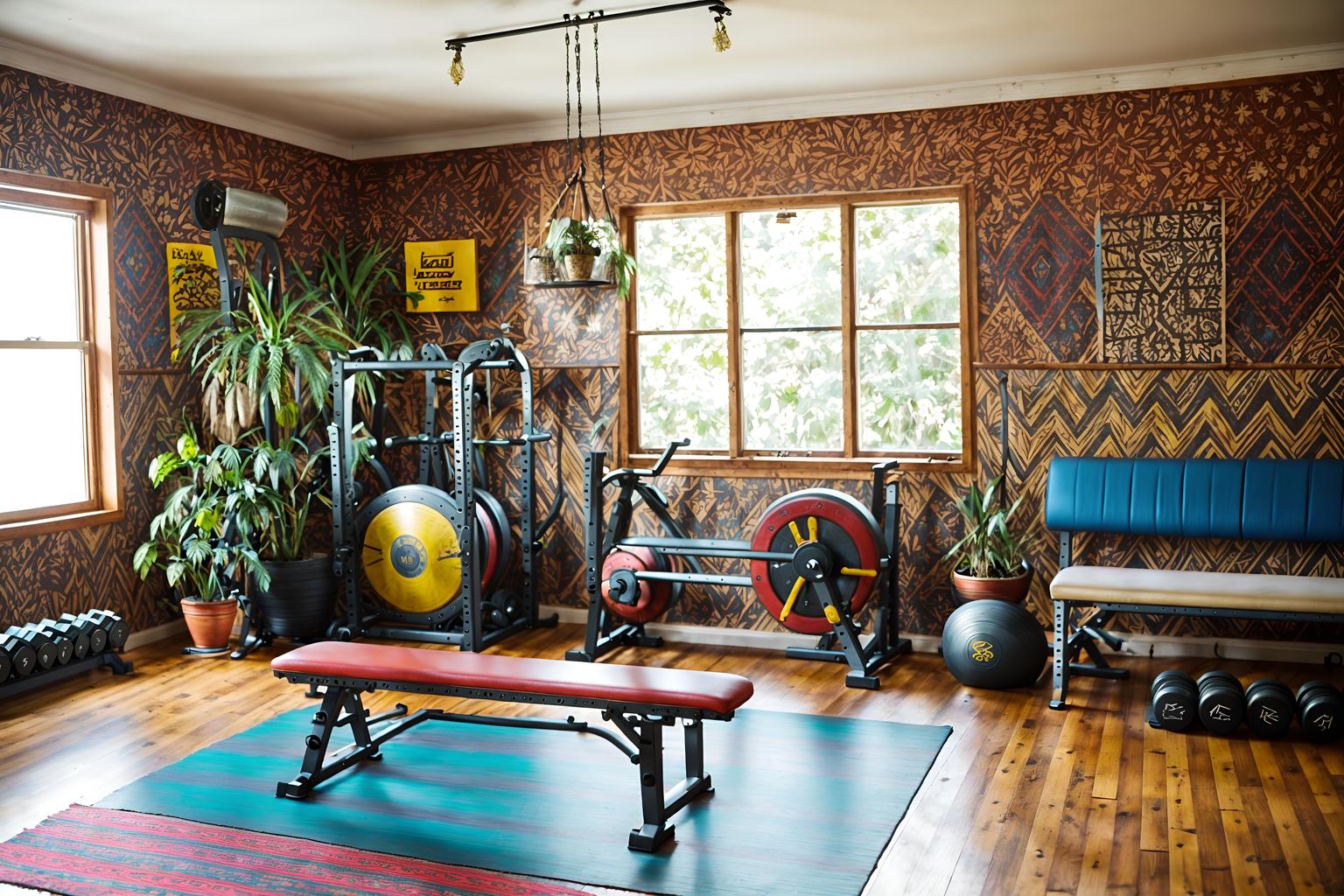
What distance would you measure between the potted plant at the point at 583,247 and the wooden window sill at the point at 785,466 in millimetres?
1241

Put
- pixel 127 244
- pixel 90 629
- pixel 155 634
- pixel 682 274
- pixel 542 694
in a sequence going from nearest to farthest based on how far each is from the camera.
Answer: pixel 542 694 < pixel 90 629 < pixel 127 244 < pixel 155 634 < pixel 682 274

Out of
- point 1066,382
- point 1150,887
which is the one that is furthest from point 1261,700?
point 1066,382

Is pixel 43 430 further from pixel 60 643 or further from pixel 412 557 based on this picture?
pixel 412 557

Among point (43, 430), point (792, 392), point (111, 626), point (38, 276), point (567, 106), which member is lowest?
point (111, 626)

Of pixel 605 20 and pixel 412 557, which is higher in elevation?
pixel 605 20

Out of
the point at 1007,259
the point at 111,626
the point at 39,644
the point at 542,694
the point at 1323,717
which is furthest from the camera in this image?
the point at 1007,259

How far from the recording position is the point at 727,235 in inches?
250

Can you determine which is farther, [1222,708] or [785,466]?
[785,466]

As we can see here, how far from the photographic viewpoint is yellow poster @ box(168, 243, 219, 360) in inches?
235

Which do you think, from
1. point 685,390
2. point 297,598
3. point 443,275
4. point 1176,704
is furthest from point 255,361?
point 1176,704

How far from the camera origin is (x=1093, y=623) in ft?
17.8

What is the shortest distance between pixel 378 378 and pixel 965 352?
3.20m

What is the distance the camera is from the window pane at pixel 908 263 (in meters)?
6.00

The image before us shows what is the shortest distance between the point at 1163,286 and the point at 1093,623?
1.62m
